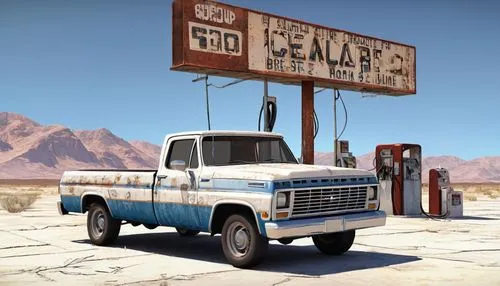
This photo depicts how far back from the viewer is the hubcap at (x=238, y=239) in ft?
30.6

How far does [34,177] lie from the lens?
167250mm

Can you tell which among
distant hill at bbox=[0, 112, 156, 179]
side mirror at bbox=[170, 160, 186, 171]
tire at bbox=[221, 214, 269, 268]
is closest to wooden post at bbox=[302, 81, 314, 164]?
side mirror at bbox=[170, 160, 186, 171]

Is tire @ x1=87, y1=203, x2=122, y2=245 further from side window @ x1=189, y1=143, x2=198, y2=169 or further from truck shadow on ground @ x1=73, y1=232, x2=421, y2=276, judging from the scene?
side window @ x1=189, y1=143, x2=198, y2=169

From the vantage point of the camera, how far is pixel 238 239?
9461 mm

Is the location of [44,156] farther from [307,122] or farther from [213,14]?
[213,14]

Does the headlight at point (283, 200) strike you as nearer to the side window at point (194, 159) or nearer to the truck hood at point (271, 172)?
the truck hood at point (271, 172)

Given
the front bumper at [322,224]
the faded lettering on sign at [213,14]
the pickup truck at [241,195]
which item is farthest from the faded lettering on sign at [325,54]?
the front bumper at [322,224]

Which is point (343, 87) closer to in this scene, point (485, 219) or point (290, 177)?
point (485, 219)

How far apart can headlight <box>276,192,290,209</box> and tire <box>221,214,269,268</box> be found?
1.71 feet

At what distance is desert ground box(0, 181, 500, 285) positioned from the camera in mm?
8562

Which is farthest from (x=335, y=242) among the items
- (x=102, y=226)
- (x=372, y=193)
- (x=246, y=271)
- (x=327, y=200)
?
(x=102, y=226)

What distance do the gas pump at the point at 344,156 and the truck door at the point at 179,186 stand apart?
10.8m

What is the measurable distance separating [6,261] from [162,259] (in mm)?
2533

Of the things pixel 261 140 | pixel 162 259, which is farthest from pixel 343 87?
pixel 162 259
